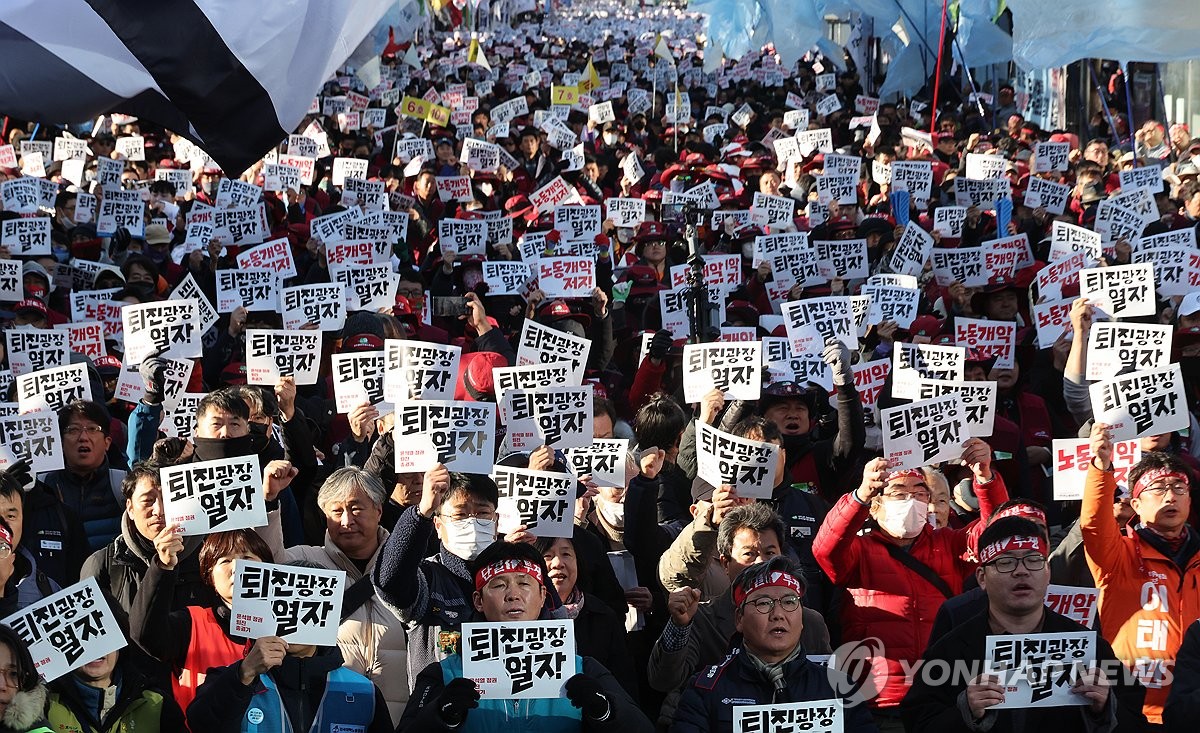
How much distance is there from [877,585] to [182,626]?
227cm

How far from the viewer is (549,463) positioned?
247 inches

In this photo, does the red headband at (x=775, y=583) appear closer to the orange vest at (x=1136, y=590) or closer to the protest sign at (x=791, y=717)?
the protest sign at (x=791, y=717)

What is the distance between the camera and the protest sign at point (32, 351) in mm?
8688

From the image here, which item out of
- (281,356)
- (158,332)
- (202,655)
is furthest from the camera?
(158,332)

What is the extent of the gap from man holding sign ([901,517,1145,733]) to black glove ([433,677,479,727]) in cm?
130

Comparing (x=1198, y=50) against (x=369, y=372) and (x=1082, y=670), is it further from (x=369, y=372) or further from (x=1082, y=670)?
(x=1082, y=670)

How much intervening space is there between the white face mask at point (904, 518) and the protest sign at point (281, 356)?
3518mm

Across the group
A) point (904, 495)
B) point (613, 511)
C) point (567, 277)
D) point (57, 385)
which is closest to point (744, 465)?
point (613, 511)

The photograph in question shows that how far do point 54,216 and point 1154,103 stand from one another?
1727 cm

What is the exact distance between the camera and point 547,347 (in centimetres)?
862

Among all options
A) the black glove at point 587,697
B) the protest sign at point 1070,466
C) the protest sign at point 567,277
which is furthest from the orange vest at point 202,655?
the protest sign at point 567,277

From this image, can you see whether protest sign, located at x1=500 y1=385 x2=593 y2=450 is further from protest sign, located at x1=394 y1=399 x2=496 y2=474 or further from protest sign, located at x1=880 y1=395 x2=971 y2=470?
protest sign, located at x1=880 y1=395 x2=971 y2=470

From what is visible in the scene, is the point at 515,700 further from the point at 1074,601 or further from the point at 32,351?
the point at 32,351

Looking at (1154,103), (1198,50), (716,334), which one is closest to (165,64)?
(716,334)
